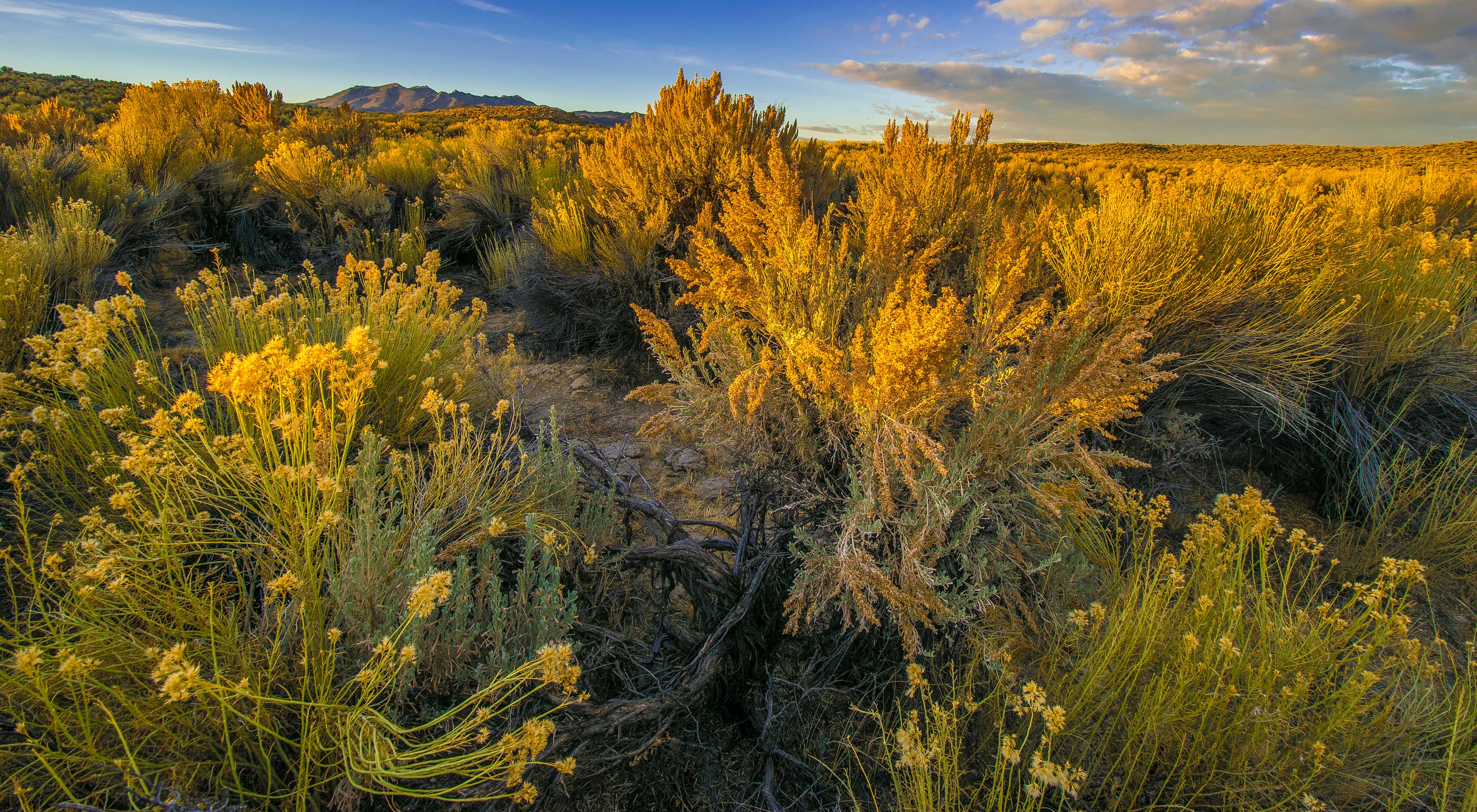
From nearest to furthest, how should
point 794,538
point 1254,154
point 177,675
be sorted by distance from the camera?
point 177,675
point 794,538
point 1254,154

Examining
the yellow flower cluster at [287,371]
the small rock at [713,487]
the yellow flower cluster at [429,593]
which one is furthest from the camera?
the small rock at [713,487]

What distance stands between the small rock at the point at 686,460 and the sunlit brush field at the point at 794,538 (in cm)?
3

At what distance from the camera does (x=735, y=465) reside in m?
2.37

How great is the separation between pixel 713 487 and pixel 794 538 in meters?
1.21

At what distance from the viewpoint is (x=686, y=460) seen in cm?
355

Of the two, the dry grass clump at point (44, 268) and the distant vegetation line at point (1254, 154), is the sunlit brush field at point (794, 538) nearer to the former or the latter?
the dry grass clump at point (44, 268)

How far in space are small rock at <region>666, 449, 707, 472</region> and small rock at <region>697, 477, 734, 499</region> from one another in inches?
5.6

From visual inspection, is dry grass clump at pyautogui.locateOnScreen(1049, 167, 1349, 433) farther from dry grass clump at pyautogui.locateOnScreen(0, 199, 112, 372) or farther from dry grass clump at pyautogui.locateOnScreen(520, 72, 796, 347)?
dry grass clump at pyautogui.locateOnScreen(0, 199, 112, 372)

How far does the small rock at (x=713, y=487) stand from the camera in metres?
3.17

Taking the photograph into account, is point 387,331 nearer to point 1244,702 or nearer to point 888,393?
point 888,393

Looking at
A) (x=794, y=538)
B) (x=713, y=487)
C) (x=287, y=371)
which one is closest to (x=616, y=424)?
(x=713, y=487)

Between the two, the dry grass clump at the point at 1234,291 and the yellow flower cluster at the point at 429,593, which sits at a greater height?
the dry grass clump at the point at 1234,291

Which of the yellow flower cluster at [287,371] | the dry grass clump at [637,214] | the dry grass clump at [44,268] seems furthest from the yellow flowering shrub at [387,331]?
the dry grass clump at [637,214]

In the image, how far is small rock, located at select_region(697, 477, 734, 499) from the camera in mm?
3174
